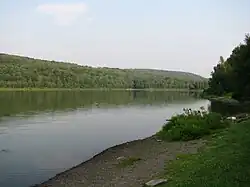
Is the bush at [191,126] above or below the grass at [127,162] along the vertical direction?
above

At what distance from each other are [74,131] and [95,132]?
2.29 m

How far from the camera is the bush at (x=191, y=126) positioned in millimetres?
25141

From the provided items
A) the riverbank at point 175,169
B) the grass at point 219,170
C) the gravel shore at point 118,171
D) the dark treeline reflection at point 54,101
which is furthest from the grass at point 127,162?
the dark treeline reflection at point 54,101

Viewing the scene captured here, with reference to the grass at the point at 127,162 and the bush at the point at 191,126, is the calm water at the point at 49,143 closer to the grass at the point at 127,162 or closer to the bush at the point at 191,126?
the grass at the point at 127,162

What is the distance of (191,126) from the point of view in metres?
25.9

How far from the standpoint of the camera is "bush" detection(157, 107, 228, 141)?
25141mm

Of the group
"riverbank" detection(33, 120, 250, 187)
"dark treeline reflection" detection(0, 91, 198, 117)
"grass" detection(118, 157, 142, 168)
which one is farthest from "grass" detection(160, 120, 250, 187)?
"dark treeline reflection" detection(0, 91, 198, 117)

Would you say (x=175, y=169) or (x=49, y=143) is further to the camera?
(x=49, y=143)

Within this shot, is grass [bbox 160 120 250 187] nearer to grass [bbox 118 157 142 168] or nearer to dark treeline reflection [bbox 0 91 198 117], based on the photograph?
grass [bbox 118 157 142 168]

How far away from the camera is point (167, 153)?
64.2ft

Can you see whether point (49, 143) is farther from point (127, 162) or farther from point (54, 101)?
point (54, 101)

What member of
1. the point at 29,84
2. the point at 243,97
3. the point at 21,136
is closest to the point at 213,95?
the point at 243,97

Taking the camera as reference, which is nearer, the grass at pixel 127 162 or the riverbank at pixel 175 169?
the riverbank at pixel 175 169

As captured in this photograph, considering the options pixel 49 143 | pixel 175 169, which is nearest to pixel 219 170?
pixel 175 169
